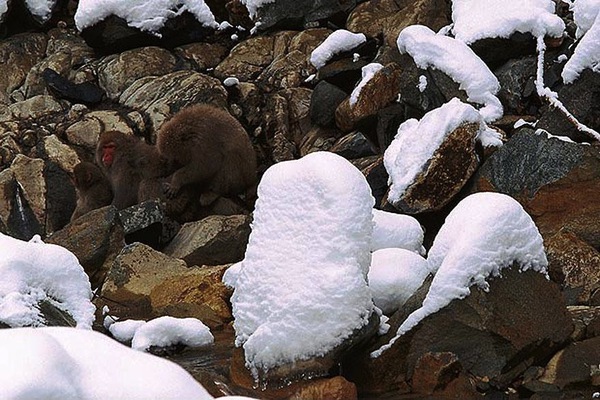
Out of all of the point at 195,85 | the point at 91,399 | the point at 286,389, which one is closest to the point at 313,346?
the point at 286,389

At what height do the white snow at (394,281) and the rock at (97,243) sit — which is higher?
the white snow at (394,281)

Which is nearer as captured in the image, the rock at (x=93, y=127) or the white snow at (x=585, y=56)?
the white snow at (x=585, y=56)

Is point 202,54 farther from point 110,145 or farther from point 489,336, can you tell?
point 489,336

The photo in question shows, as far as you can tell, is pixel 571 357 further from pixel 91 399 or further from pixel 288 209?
pixel 91 399

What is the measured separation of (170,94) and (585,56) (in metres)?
4.50

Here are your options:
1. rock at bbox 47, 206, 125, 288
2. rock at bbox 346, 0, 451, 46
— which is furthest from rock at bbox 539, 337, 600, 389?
rock at bbox 346, 0, 451, 46

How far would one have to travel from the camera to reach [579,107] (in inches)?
356

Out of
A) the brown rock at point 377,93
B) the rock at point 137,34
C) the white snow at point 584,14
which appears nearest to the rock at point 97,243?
the brown rock at point 377,93

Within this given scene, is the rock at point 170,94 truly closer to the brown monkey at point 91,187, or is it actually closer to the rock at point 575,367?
the brown monkey at point 91,187

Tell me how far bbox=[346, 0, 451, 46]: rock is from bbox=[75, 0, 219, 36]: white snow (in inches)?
83.0

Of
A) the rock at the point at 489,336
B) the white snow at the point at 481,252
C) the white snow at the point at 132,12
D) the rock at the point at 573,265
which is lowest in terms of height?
the white snow at the point at 132,12

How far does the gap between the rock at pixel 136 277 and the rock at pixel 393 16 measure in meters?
4.21

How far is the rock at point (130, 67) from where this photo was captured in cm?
1212

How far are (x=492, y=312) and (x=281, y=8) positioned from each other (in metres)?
7.52
